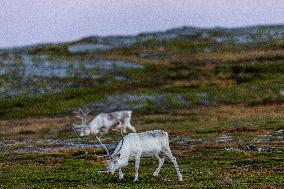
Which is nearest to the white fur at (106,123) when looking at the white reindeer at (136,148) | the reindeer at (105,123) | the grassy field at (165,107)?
the reindeer at (105,123)

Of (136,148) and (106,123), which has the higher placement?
(136,148)

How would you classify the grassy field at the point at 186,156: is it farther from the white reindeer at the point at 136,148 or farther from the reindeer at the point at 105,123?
the reindeer at the point at 105,123

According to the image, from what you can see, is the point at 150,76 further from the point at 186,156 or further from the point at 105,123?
the point at 186,156

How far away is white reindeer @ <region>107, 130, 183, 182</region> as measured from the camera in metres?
27.7

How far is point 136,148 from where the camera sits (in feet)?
92.8

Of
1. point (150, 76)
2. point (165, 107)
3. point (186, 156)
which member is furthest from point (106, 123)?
point (150, 76)

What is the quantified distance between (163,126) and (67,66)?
52938 mm

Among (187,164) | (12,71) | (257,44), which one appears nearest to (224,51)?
(257,44)

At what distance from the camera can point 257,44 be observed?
457ft

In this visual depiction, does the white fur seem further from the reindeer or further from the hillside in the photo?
the hillside

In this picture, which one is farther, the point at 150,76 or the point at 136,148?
the point at 150,76

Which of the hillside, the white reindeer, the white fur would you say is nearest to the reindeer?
the white fur

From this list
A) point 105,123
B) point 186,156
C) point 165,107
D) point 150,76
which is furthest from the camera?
point 150,76

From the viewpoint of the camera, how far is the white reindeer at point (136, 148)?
27734 mm
